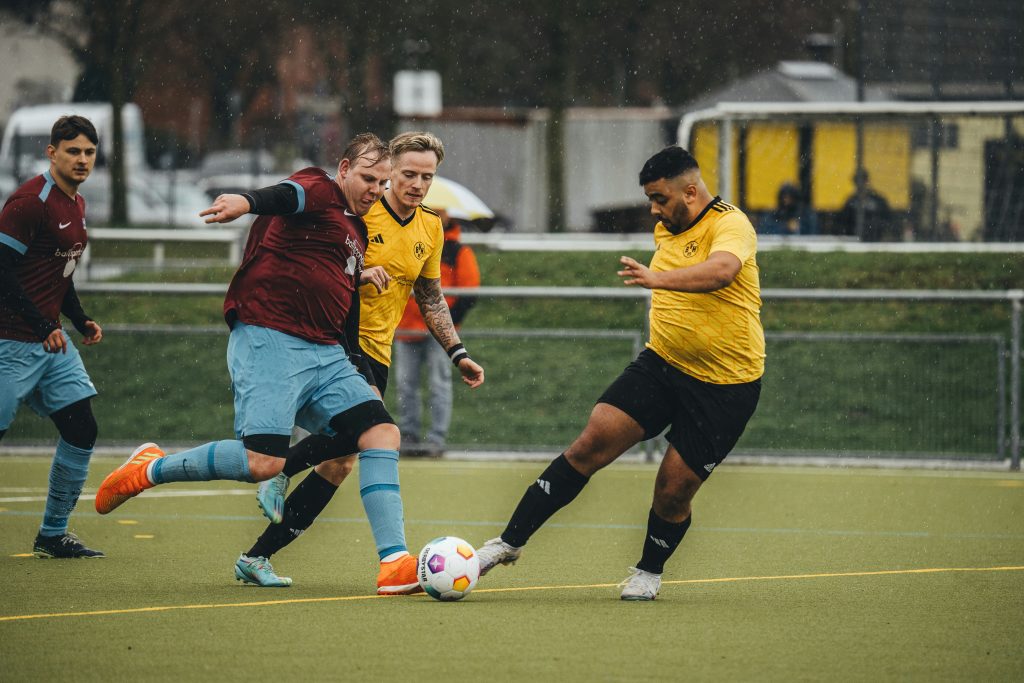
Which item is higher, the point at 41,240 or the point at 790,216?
the point at 41,240

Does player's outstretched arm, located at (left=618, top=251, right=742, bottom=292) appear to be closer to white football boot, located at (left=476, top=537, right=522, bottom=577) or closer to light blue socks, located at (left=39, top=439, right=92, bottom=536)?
white football boot, located at (left=476, top=537, right=522, bottom=577)

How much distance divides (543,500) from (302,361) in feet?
4.01

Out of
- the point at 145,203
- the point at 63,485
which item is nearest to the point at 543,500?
the point at 63,485

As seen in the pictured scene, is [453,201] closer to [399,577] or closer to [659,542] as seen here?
[659,542]

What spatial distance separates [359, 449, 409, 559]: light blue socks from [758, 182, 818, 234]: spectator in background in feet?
52.4

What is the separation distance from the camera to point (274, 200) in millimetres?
6695

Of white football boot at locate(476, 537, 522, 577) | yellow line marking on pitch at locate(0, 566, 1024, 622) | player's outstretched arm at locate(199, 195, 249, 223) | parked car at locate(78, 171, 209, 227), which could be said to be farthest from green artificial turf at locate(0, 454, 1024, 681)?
parked car at locate(78, 171, 209, 227)

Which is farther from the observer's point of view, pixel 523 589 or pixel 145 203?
pixel 145 203

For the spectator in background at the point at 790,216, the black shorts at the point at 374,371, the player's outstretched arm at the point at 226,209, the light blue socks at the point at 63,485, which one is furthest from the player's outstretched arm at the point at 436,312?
the spectator in background at the point at 790,216

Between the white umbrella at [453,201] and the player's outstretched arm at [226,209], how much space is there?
25.2 feet

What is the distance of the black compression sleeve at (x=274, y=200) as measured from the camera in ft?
21.5

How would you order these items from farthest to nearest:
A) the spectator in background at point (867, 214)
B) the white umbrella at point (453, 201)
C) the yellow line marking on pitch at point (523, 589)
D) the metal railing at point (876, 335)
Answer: the spectator in background at point (867, 214) < the white umbrella at point (453, 201) < the metal railing at point (876, 335) < the yellow line marking on pitch at point (523, 589)

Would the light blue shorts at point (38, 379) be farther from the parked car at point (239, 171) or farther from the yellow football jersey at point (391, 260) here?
the parked car at point (239, 171)

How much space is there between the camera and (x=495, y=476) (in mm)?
13141
